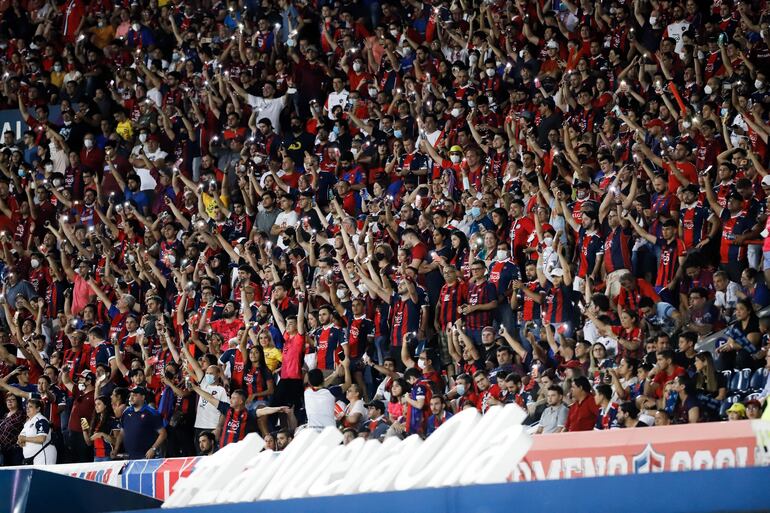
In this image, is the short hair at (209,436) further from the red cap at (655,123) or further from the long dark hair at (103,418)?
→ the red cap at (655,123)

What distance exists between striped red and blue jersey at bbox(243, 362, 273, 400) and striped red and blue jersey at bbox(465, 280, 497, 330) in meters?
2.34

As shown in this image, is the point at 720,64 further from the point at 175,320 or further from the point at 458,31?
the point at 175,320

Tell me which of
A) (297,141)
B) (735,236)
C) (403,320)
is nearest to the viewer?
(735,236)

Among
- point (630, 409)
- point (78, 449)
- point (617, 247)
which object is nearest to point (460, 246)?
point (617, 247)

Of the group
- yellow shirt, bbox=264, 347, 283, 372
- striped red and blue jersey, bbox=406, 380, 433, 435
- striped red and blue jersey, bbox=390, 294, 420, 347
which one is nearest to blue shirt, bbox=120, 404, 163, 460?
yellow shirt, bbox=264, 347, 283, 372

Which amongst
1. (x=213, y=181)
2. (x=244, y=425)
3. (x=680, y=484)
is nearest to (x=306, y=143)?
Result: (x=213, y=181)

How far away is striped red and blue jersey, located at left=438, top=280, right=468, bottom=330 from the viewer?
13367 mm

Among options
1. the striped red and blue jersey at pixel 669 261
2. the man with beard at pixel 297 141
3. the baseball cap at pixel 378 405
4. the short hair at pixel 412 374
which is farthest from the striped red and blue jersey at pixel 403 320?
the man with beard at pixel 297 141

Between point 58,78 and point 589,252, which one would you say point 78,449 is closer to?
point 589,252

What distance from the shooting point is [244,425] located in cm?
1341

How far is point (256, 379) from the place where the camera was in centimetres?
1402

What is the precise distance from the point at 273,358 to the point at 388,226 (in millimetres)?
1967

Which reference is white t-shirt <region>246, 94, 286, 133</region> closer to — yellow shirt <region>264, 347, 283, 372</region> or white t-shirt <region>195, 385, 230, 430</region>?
yellow shirt <region>264, 347, 283, 372</region>

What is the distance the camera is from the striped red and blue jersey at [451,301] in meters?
13.4
